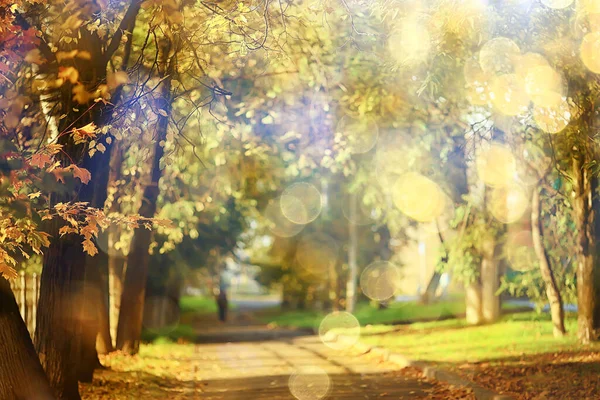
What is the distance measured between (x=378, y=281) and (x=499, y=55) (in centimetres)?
3458

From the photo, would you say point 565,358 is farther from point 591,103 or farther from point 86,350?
point 86,350

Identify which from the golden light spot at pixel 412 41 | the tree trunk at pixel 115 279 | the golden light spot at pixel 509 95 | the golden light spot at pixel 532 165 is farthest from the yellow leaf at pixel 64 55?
the tree trunk at pixel 115 279

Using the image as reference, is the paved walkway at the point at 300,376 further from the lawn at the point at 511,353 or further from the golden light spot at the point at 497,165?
the golden light spot at the point at 497,165

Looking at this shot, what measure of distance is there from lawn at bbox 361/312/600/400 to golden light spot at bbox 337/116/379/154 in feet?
17.4

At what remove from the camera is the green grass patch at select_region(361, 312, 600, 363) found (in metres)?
16.6

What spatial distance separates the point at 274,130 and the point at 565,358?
9539 millimetres

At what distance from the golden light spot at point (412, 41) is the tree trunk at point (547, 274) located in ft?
21.4

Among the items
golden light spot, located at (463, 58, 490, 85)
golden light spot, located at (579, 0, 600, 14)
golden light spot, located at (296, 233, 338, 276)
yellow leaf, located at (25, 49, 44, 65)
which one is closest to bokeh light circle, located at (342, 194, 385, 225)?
golden light spot, located at (296, 233, 338, 276)

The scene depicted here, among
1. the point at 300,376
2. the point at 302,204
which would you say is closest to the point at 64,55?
the point at 300,376

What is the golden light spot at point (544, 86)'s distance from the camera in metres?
12.9

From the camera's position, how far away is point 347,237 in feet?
157

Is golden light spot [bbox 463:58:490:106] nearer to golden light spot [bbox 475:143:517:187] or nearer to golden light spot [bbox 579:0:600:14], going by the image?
golden light spot [bbox 475:143:517:187]

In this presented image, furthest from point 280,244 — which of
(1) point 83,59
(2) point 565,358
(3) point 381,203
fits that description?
(1) point 83,59

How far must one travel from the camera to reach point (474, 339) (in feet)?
67.3
